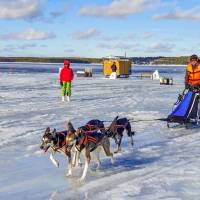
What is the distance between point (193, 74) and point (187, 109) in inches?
32.4

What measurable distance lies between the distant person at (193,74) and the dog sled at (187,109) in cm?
9

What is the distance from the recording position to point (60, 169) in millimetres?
6887

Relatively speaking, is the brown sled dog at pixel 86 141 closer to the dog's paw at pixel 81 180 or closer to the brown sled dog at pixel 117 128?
the dog's paw at pixel 81 180

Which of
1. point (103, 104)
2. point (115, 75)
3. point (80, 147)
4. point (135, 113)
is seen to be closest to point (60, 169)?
point (80, 147)

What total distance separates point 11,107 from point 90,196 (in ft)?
33.9

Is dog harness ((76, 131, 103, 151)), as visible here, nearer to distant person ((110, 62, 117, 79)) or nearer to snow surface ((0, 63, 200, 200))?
snow surface ((0, 63, 200, 200))

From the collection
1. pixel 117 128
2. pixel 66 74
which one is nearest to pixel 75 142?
pixel 117 128

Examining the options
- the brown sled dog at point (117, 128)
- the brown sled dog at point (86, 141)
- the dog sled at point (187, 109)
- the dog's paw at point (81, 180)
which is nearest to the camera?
the brown sled dog at point (86, 141)

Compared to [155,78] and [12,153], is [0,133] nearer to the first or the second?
[12,153]

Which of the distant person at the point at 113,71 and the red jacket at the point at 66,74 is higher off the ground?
the red jacket at the point at 66,74

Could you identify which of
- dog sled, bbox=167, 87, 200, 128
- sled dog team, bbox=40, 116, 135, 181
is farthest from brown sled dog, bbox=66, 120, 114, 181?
dog sled, bbox=167, 87, 200, 128

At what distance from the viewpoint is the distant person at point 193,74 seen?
11126 millimetres

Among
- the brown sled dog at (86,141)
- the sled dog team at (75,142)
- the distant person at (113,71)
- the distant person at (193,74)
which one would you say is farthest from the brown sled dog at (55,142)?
the distant person at (113,71)

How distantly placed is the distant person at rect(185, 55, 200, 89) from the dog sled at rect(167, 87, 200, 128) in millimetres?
94
